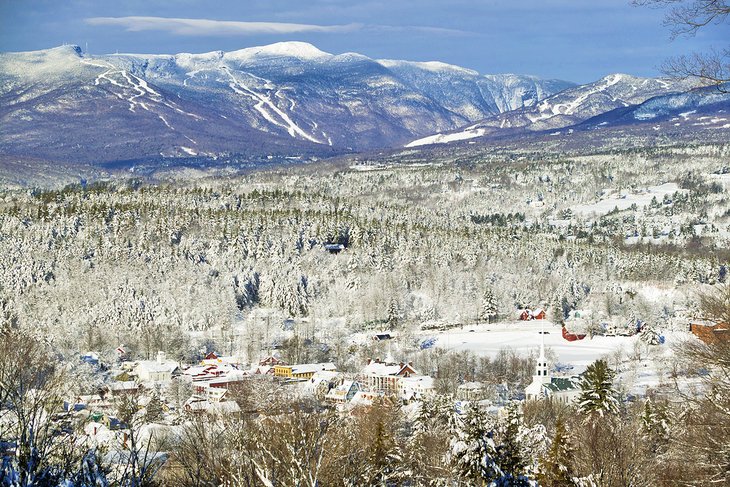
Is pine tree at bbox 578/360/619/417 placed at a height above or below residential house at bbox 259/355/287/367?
above

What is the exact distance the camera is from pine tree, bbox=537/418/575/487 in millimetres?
26072

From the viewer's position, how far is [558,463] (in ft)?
86.5

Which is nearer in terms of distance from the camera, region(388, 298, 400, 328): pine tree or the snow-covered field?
the snow-covered field

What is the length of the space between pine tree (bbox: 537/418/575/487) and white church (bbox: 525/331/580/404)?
28.8 meters

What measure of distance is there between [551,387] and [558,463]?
117 feet

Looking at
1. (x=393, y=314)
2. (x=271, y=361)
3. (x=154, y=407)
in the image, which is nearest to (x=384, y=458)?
(x=154, y=407)

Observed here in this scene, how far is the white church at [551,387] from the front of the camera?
193 ft

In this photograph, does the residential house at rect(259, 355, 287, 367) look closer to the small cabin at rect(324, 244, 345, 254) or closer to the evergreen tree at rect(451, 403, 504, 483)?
the small cabin at rect(324, 244, 345, 254)

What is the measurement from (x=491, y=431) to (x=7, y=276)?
7580 cm

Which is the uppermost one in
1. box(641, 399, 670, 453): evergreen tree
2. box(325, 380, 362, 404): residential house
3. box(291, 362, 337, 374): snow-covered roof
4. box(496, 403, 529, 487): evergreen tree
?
box(496, 403, 529, 487): evergreen tree

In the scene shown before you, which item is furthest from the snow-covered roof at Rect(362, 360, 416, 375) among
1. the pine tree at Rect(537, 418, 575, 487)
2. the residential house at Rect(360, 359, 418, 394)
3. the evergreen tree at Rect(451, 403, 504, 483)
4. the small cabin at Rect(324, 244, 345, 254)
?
the evergreen tree at Rect(451, 403, 504, 483)

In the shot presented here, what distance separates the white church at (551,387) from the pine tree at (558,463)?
2882 cm

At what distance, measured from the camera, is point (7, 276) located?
91.8 metres

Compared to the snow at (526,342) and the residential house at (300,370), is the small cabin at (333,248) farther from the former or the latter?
the residential house at (300,370)
